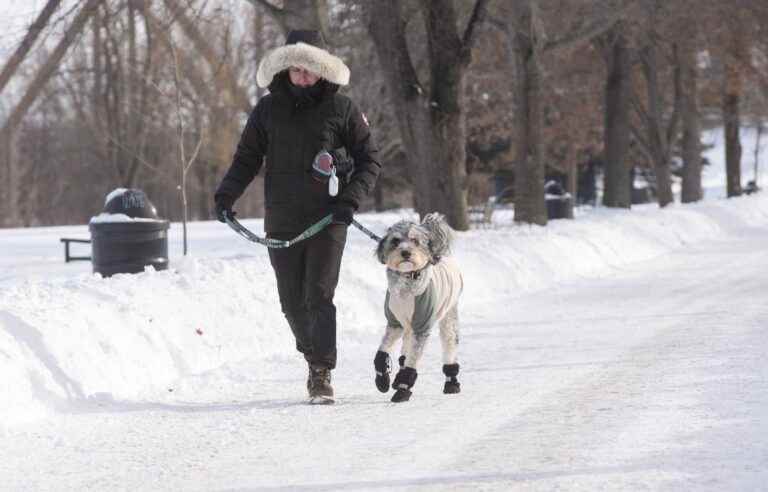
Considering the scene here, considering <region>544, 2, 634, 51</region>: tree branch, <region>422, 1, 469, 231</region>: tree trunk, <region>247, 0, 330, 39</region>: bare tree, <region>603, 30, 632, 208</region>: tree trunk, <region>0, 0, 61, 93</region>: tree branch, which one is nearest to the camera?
<region>0, 0, 61, 93</region>: tree branch

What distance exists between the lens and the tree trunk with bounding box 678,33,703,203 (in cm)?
3709

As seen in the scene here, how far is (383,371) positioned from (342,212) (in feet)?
3.46

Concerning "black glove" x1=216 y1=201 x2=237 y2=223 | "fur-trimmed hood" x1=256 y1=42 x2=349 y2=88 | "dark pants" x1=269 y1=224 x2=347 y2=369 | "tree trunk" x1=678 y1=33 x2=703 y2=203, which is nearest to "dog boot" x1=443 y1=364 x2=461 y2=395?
"dark pants" x1=269 y1=224 x2=347 y2=369

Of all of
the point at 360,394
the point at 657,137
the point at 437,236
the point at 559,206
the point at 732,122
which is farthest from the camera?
the point at 732,122

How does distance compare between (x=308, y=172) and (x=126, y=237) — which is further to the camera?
(x=126, y=237)

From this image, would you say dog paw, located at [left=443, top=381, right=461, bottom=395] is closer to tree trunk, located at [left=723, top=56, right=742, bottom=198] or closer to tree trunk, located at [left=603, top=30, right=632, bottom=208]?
tree trunk, located at [left=603, top=30, right=632, bottom=208]

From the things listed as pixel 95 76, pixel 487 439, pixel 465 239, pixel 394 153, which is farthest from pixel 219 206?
pixel 95 76

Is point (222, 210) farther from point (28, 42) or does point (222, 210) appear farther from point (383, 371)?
point (28, 42)

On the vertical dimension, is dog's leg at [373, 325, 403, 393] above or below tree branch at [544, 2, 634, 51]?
below

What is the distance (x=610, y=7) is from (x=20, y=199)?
52.9 metres

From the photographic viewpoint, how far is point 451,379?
24.6 ft

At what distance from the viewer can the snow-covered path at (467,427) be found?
17.2ft

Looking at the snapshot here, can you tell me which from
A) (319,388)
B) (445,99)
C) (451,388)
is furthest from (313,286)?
(445,99)

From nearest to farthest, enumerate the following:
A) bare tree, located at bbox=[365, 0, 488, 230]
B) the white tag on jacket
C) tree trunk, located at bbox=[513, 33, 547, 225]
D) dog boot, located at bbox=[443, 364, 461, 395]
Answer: the white tag on jacket → dog boot, located at bbox=[443, 364, 461, 395] → bare tree, located at bbox=[365, 0, 488, 230] → tree trunk, located at bbox=[513, 33, 547, 225]
